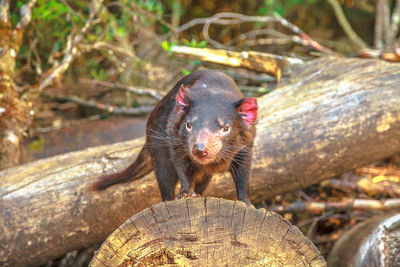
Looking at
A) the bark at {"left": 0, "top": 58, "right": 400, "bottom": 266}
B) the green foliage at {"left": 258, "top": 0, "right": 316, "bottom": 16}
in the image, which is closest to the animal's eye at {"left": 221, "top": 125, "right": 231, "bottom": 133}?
the bark at {"left": 0, "top": 58, "right": 400, "bottom": 266}

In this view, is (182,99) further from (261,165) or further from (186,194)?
(261,165)

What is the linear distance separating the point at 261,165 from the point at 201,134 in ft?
4.33

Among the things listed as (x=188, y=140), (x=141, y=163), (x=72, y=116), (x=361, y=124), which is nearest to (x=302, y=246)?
(x=188, y=140)

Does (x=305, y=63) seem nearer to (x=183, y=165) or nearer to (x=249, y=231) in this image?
(x=183, y=165)

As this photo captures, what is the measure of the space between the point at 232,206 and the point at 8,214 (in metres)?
1.93

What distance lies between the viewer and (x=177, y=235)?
2119 millimetres

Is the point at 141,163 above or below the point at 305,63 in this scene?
below

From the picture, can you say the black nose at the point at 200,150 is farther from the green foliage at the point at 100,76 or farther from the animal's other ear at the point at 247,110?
the green foliage at the point at 100,76

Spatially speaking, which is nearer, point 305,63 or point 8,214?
point 8,214

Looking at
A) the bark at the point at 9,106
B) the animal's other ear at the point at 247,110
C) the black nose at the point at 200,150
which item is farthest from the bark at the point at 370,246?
the bark at the point at 9,106

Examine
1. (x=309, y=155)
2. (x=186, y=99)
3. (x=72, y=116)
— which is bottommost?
(x=72, y=116)

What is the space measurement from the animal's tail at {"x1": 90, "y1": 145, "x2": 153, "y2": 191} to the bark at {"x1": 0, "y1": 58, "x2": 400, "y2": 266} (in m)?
0.08

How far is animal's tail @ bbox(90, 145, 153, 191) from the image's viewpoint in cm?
334

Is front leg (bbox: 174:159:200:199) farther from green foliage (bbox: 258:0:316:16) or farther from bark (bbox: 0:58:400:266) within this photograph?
green foliage (bbox: 258:0:316:16)
